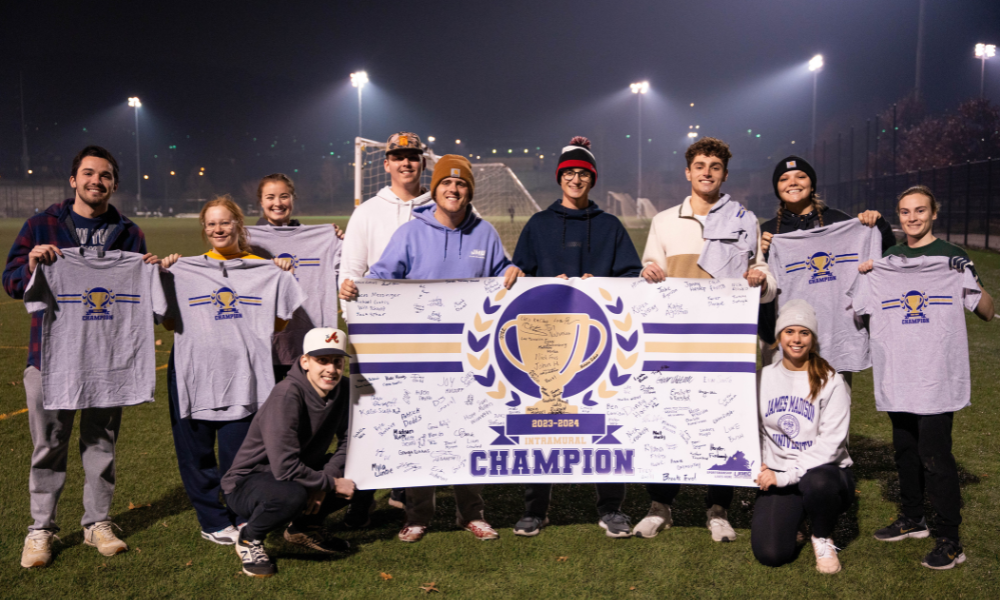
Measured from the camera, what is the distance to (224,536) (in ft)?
14.0

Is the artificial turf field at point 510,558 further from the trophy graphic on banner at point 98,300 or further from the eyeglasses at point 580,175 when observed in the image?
the eyeglasses at point 580,175

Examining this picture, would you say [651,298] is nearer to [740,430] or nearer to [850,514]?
[740,430]

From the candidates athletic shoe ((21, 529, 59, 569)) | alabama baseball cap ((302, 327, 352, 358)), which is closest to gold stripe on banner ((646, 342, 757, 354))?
alabama baseball cap ((302, 327, 352, 358))

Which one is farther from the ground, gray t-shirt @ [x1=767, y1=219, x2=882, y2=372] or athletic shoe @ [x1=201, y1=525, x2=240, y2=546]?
gray t-shirt @ [x1=767, y1=219, x2=882, y2=372]

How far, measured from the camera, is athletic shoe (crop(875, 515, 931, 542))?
14.1 ft

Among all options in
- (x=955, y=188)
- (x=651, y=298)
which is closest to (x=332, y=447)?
(x=651, y=298)

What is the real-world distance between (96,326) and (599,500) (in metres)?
3.26

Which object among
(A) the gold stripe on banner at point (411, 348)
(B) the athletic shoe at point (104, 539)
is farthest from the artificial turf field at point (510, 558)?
(A) the gold stripe on banner at point (411, 348)

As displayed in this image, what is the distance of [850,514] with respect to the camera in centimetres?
479

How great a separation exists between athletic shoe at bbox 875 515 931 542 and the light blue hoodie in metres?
2.89

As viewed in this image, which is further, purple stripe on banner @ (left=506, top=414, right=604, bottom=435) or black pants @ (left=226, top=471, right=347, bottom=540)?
purple stripe on banner @ (left=506, top=414, right=604, bottom=435)

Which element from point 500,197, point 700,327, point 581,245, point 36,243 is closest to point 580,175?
point 581,245

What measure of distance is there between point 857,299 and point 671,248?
3.89ft

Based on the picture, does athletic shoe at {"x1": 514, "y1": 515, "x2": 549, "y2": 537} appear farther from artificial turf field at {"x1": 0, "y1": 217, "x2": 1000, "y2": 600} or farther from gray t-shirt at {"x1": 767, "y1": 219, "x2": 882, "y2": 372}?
gray t-shirt at {"x1": 767, "y1": 219, "x2": 882, "y2": 372}
